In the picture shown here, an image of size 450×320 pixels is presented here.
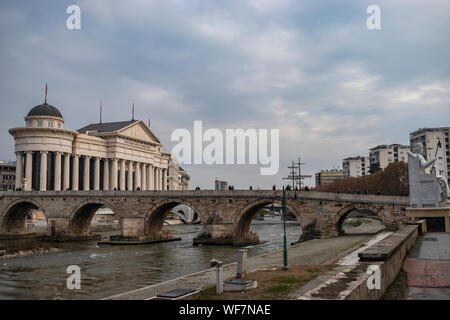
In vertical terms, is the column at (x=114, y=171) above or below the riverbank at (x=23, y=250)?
above

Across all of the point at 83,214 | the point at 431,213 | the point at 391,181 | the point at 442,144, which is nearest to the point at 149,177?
the point at 83,214

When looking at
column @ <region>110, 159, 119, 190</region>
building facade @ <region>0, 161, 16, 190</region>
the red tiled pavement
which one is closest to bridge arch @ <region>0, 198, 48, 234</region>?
column @ <region>110, 159, 119, 190</region>

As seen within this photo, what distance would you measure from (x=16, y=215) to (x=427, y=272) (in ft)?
166

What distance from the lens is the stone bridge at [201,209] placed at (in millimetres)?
33656

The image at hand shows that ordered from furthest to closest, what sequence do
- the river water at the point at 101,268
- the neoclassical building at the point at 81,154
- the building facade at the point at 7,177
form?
the building facade at the point at 7,177, the neoclassical building at the point at 81,154, the river water at the point at 101,268

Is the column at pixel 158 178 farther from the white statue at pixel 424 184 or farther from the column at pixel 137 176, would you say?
the white statue at pixel 424 184

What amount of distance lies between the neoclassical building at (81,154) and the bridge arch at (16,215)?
11.3 feet

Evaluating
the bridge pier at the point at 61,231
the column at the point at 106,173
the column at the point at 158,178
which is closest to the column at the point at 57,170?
the column at the point at 106,173

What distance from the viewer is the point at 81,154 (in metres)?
66.3

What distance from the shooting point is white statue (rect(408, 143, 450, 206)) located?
1032 inches

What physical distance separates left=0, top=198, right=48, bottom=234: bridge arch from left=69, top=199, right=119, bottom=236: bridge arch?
418cm

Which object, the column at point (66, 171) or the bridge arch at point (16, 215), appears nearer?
the bridge arch at point (16, 215)

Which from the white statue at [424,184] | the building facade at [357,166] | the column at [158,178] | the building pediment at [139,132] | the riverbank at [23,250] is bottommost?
the riverbank at [23,250]
